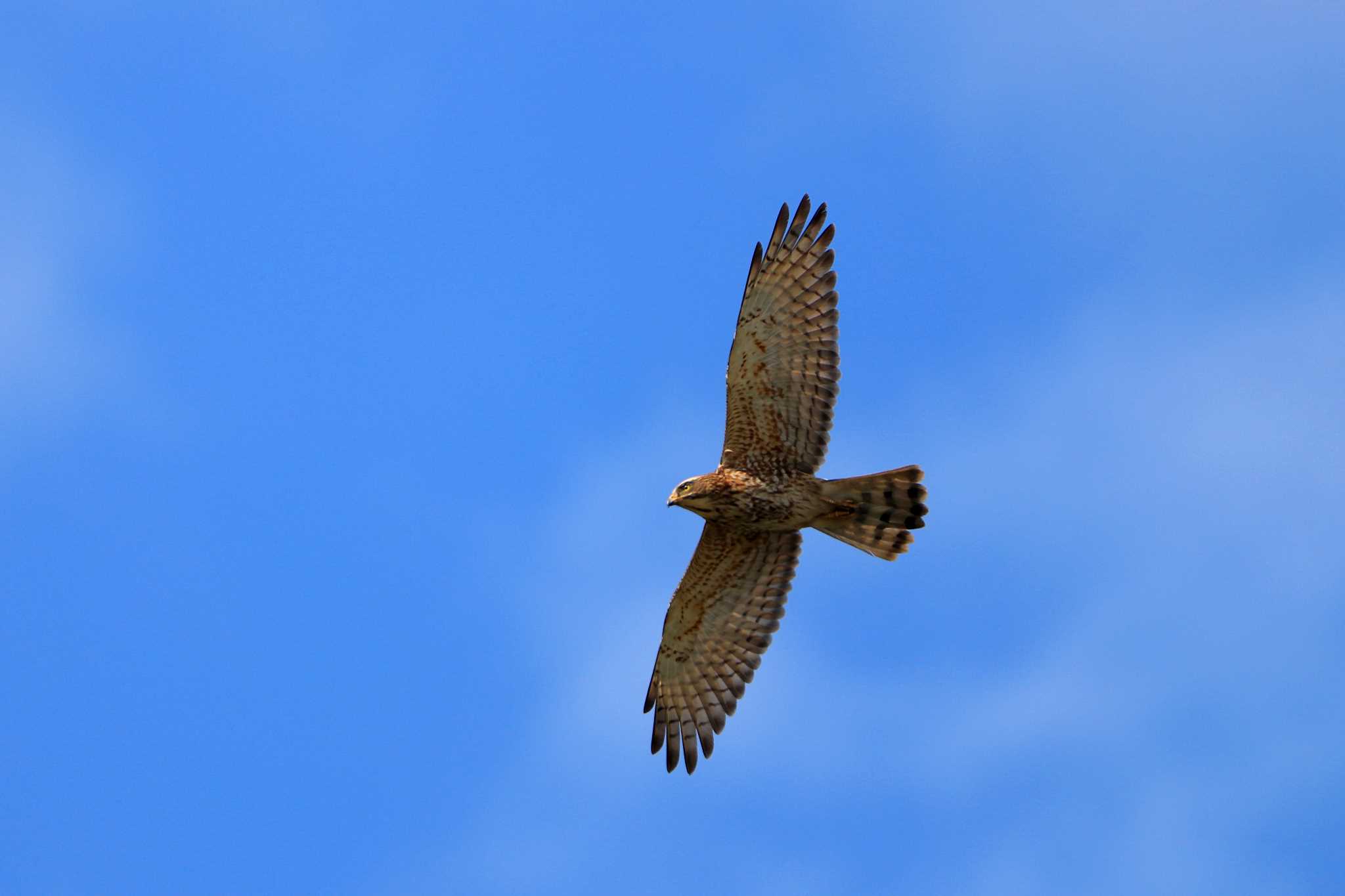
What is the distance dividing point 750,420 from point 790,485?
61cm

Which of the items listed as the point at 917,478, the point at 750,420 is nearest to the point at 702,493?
the point at 750,420

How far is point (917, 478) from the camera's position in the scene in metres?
14.5

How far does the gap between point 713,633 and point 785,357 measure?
283cm

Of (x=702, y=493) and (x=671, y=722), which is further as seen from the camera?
(x=671, y=722)

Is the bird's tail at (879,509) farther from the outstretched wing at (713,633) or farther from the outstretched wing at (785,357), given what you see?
the outstretched wing at (713,633)

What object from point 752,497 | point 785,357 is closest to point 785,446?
point 752,497

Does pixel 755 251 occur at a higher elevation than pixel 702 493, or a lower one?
higher

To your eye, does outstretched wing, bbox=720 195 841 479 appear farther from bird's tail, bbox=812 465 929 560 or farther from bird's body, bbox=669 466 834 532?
bird's tail, bbox=812 465 929 560

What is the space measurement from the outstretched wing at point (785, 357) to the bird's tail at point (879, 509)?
1.23 ft

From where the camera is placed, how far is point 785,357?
1423 centimetres

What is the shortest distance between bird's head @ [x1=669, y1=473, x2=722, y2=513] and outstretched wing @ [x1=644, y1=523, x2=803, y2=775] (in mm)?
707

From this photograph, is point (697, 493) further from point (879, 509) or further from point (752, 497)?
point (879, 509)

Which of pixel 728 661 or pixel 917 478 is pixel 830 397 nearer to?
pixel 917 478

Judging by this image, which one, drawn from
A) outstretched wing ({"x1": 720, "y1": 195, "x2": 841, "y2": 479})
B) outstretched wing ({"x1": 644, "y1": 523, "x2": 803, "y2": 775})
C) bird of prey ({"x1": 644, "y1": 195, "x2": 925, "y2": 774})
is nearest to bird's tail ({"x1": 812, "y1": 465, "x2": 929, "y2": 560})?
bird of prey ({"x1": 644, "y1": 195, "x2": 925, "y2": 774})
